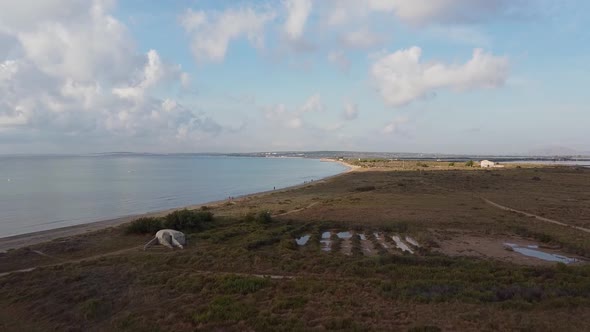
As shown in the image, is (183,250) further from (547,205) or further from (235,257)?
(547,205)

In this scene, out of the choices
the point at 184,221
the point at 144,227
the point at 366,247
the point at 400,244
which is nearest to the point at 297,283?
the point at 366,247

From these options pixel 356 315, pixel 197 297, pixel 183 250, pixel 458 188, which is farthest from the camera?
pixel 458 188


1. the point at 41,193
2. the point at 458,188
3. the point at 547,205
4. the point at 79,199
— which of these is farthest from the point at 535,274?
the point at 41,193

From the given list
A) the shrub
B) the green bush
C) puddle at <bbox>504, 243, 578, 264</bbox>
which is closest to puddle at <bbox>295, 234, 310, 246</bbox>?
the green bush

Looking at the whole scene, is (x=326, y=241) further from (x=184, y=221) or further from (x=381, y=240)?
(x=184, y=221)

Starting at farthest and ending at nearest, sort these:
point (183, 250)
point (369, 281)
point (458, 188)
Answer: point (458, 188)
point (183, 250)
point (369, 281)

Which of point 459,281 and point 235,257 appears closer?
point 459,281

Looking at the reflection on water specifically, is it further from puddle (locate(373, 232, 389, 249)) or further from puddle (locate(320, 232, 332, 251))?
puddle (locate(373, 232, 389, 249))
